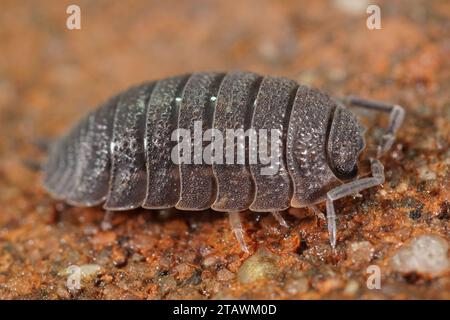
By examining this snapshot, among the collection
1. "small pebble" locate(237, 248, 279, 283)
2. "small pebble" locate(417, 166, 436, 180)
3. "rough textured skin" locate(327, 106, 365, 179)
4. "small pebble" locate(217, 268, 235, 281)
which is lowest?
"small pebble" locate(217, 268, 235, 281)

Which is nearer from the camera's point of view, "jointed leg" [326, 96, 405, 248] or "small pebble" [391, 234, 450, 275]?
"small pebble" [391, 234, 450, 275]

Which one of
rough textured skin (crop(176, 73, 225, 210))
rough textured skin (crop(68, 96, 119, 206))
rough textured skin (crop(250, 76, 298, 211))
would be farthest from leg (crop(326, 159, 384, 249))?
rough textured skin (crop(68, 96, 119, 206))

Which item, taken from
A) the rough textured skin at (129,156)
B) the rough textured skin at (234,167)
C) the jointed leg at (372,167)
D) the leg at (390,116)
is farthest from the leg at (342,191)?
the rough textured skin at (129,156)

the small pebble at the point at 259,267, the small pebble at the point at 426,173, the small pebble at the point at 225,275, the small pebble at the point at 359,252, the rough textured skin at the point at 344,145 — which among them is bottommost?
the small pebble at the point at 225,275

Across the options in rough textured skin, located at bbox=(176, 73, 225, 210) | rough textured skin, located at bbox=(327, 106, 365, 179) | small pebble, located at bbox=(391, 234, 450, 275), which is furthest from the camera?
rough textured skin, located at bbox=(176, 73, 225, 210)

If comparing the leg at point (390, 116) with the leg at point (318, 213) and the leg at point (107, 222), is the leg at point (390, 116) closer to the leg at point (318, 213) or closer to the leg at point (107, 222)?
the leg at point (318, 213)

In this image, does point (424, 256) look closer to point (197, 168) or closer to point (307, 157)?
point (307, 157)

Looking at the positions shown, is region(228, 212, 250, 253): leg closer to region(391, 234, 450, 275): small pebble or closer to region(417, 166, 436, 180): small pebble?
region(391, 234, 450, 275): small pebble

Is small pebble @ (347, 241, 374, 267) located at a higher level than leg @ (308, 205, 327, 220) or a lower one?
lower
